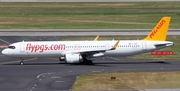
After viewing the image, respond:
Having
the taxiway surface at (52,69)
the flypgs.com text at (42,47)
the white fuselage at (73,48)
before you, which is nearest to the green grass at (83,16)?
the taxiway surface at (52,69)

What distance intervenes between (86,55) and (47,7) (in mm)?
91034

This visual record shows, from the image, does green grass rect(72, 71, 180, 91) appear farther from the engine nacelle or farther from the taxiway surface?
the engine nacelle

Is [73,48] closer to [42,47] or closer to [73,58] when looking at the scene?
[73,58]

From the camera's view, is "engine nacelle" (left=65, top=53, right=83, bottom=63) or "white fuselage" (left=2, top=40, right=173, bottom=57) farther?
"white fuselage" (left=2, top=40, right=173, bottom=57)

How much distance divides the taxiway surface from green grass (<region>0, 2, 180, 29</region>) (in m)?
35.2

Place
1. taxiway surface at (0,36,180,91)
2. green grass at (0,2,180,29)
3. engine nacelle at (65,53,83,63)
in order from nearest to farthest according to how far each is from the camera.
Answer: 1. taxiway surface at (0,36,180,91)
2. engine nacelle at (65,53,83,63)
3. green grass at (0,2,180,29)

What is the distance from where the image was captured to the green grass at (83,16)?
344 feet

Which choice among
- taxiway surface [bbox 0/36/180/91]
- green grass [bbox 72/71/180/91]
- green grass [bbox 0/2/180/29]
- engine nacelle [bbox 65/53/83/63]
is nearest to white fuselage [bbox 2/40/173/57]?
engine nacelle [bbox 65/53/83/63]

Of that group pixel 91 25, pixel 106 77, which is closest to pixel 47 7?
pixel 91 25

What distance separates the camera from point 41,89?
44562 mm

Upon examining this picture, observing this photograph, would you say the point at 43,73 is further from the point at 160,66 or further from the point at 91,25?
the point at 91,25

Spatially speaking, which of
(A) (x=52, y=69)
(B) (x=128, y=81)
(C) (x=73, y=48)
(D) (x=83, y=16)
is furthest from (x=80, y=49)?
(D) (x=83, y=16)

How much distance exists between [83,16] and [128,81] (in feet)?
250

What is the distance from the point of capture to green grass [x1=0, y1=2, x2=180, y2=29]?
10475 cm
